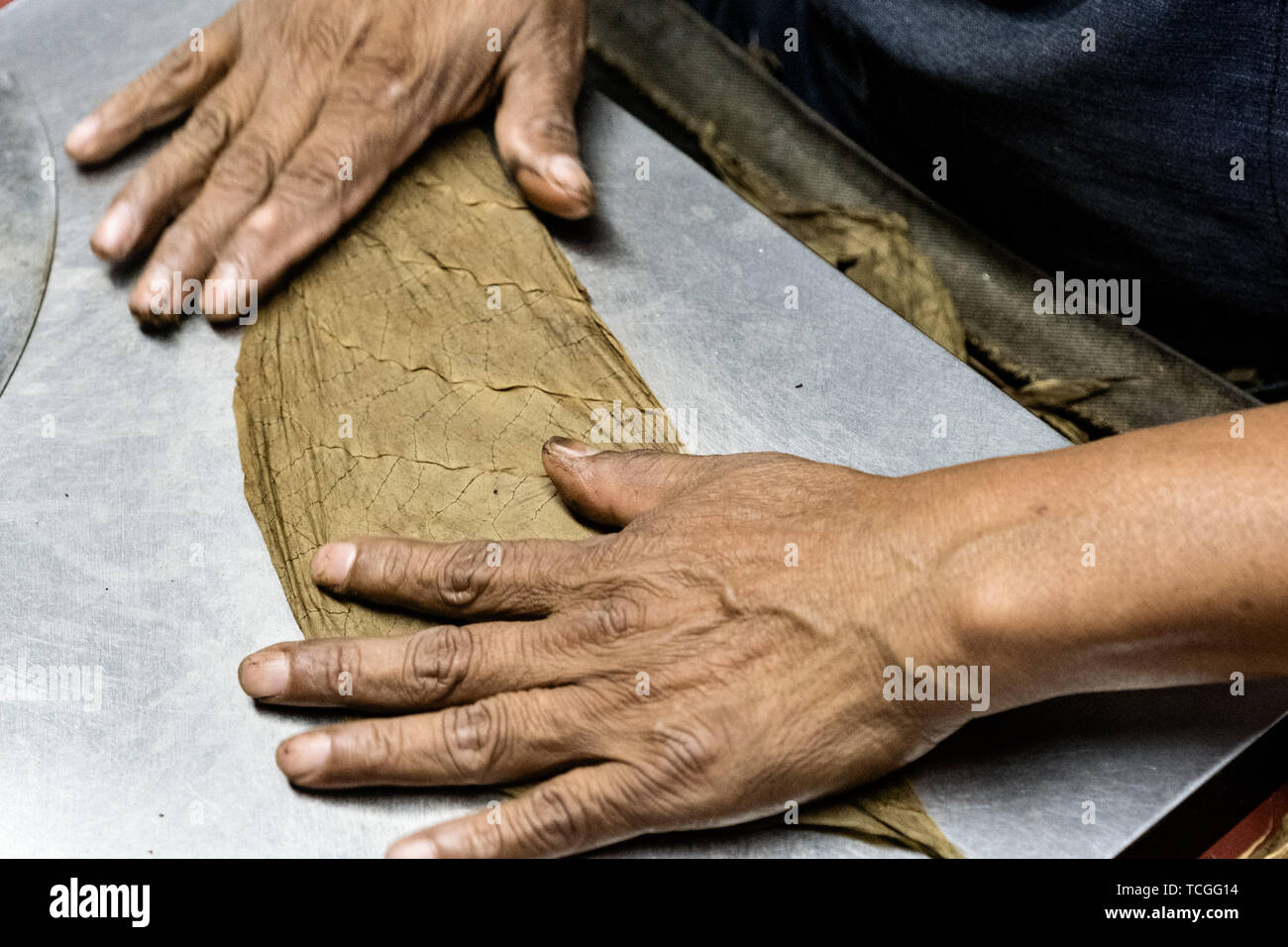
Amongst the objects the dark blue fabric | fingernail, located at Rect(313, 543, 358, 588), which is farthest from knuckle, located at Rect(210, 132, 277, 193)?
the dark blue fabric

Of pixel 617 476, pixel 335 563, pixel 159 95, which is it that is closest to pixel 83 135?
pixel 159 95

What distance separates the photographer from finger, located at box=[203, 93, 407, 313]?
1015 mm

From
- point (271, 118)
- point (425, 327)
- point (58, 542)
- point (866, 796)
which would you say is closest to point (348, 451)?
point (425, 327)

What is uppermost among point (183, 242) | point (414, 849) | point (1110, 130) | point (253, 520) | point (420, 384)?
point (1110, 130)

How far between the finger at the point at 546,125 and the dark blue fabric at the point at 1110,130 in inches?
12.8

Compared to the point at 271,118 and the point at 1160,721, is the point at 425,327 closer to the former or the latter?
the point at 271,118

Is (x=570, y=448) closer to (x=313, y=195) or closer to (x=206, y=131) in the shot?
(x=313, y=195)

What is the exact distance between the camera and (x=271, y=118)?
1.09m

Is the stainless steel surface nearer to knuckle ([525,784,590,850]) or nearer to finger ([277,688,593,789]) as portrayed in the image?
finger ([277,688,593,789])

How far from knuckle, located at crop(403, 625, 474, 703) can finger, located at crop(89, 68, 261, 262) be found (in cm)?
54

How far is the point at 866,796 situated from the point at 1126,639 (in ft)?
0.71

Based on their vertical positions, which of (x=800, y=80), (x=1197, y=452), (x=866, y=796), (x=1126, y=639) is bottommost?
(x=866, y=796)

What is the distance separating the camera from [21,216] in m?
1.06

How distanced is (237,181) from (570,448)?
1.54ft
